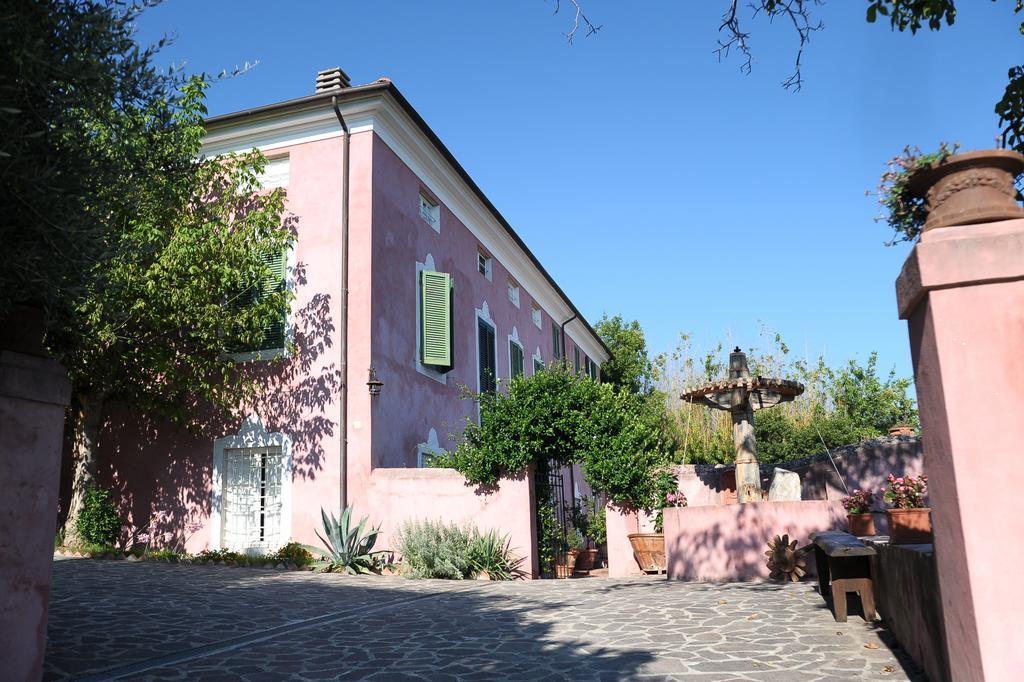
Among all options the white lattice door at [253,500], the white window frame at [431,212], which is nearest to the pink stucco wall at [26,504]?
the white lattice door at [253,500]

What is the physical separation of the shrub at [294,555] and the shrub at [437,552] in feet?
4.42

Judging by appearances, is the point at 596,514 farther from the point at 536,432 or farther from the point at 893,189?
the point at 893,189

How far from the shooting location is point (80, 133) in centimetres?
413

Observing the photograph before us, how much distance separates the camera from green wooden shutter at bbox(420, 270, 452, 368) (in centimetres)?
1441

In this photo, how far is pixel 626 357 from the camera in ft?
103

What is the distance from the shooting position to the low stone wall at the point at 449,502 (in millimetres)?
12062

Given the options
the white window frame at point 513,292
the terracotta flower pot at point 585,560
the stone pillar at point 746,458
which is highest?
the white window frame at point 513,292

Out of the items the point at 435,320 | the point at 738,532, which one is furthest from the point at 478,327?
the point at 738,532

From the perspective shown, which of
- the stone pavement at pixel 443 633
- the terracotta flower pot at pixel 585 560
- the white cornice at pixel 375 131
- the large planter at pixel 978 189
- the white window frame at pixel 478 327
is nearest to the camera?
the large planter at pixel 978 189

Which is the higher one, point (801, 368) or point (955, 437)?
point (801, 368)

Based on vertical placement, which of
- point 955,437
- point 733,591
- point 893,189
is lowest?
point 733,591

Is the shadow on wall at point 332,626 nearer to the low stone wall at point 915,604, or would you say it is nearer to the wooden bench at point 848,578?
the low stone wall at point 915,604

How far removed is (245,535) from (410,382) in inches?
141

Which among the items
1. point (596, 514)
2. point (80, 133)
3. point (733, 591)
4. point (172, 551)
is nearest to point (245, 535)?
point (172, 551)
